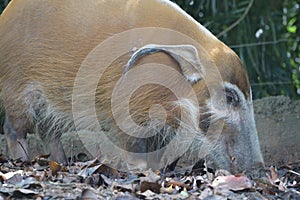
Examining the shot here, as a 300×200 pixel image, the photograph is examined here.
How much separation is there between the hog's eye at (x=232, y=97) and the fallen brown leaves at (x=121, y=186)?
0.90 meters

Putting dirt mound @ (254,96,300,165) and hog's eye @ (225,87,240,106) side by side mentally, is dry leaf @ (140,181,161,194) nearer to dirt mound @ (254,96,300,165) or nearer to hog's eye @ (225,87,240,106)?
hog's eye @ (225,87,240,106)

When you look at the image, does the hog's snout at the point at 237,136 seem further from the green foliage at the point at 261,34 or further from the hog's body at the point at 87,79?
the green foliage at the point at 261,34

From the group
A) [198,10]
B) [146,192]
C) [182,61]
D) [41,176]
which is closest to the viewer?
[146,192]

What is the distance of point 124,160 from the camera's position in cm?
457

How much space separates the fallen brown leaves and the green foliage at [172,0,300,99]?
3723 mm

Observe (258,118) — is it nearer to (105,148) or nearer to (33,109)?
(105,148)

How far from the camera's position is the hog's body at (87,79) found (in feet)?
14.9

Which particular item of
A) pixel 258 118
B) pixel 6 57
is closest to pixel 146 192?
pixel 6 57

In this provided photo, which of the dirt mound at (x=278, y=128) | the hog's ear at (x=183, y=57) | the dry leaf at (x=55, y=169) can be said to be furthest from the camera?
the dirt mound at (x=278, y=128)

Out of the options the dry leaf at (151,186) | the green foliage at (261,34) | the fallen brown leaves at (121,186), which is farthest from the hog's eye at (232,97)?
the green foliage at (261,34)

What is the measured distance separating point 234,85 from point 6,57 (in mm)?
1537

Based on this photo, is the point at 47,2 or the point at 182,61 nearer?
the point at 182,61

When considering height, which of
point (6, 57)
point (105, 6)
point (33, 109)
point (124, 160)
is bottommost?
point (124, 160)

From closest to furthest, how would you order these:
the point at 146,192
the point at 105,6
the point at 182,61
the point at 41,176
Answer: the point at 146,192, the point at 41,176, the point at 182,61, the point at 105,6
